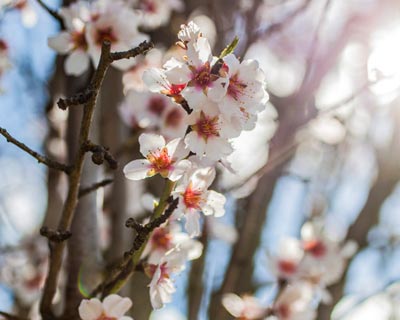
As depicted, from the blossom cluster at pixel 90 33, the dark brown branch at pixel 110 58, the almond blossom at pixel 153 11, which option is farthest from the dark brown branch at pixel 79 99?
the almond blossom at pixel 153 11

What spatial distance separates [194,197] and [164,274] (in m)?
0.17

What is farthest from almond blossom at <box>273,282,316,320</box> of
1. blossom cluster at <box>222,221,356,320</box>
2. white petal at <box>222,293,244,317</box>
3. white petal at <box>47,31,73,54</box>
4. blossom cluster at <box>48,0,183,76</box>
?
white petal at <box>47,31,73,54</box>

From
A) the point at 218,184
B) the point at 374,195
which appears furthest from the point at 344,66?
the point at 218,184

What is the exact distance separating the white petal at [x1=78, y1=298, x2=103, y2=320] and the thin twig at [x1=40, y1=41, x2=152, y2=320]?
0.12m

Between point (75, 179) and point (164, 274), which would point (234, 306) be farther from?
point (75, 179)

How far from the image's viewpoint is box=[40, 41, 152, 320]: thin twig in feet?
2.82

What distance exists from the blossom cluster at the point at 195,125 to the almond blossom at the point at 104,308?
65 millimetres

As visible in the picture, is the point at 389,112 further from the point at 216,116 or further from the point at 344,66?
the point at 216,116

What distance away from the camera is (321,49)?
7.85 ft

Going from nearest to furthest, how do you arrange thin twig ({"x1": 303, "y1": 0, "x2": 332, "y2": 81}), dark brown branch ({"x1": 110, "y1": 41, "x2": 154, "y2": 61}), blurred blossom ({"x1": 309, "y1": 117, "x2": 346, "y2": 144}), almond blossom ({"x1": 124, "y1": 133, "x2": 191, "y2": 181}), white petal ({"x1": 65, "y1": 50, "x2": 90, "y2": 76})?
dark brown branch ({"x1": 110, "y1": 41, "x2": 154, "y2": 61}), almond blossom ({"x1": 124, "y1": 133, "x2": 191, "y2": 181}), white petal ({"x1": 65, "y1": 50, "x2": 90, "y2": 76}), thin twig ({"x1": 303, "y1": 0, "x2": 332, "y2": 81}), blurred blossom ({"x1": 309, "y1": 117, "x2": 346, "y2": 144})

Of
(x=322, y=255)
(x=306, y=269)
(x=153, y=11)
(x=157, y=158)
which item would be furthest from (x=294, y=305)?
(x=153, y=11)

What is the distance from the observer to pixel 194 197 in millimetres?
994

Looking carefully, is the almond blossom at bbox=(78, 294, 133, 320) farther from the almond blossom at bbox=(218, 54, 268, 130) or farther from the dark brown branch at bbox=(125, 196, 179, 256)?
the almond blossom at bbox=(218, 54, 268, 130)

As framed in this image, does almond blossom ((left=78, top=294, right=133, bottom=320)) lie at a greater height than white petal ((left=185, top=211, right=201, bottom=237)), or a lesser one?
lesser
